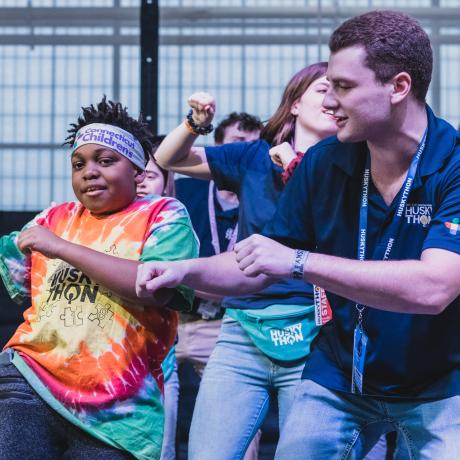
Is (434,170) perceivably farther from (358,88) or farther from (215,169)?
(215,169)

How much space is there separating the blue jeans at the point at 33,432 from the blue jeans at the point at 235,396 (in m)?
0.42

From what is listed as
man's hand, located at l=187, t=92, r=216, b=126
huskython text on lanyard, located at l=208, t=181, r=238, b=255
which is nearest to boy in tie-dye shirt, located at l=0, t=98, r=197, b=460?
man's hand, located at l=187, t=92, r=216, b=126

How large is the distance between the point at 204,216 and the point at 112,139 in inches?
59.2

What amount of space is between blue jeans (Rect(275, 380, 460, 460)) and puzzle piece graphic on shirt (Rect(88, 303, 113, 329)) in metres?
0.48

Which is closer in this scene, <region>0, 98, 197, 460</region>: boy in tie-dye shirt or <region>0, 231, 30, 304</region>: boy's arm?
<region>0, 98, 197, 460</region>: boy in tie-dye shirt

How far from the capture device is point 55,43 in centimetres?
429

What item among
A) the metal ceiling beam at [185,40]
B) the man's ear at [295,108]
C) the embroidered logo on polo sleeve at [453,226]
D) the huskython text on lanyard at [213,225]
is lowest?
the huskython text on lanyard at [213,225]

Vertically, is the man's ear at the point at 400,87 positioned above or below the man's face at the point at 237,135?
above

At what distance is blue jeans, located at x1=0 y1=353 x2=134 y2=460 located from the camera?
79.0 inches

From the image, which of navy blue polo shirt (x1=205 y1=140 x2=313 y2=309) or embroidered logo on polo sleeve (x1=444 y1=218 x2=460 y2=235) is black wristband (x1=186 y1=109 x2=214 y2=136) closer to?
navy blue polo shirt (x1=205 y1=140 x2=313 y2=309)

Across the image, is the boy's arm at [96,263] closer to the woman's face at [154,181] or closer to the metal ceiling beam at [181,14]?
the woman's face at [154,181]

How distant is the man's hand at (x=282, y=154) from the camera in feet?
8.36

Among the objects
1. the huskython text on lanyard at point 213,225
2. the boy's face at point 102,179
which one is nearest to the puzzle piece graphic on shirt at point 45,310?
the boy's face at point 102,179

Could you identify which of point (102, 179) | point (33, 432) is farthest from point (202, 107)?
point (33, 432)
